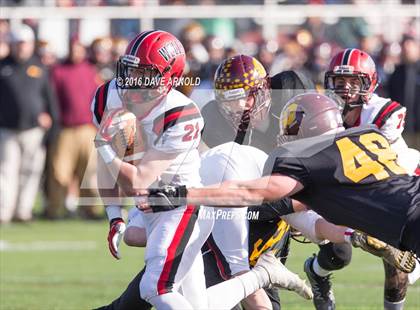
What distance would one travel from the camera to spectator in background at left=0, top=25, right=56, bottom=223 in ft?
43.8

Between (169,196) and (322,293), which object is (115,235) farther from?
(322,293)

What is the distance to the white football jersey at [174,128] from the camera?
5492 mm

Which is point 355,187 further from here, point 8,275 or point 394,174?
point 8,275

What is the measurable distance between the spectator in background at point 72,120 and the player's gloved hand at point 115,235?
311 inches

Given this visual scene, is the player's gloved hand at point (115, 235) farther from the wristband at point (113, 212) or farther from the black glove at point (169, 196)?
the black glove at point (169, 196)

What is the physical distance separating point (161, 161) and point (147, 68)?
1.84 ft

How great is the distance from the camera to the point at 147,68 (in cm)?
576

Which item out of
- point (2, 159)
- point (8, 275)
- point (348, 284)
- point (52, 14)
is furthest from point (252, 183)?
point (52, 14)

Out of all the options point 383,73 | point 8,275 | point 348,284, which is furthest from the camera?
point 383,73

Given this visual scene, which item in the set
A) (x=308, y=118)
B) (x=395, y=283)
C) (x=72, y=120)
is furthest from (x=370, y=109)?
(x=72, y=120)

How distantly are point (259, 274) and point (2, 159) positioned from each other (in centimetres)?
A: 821

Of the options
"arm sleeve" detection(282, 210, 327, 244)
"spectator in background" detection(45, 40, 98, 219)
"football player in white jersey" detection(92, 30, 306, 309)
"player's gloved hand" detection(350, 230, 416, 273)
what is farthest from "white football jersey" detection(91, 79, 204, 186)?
"spectator in background" detection(45, 40, 98, 219)

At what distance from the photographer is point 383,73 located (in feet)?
47.0

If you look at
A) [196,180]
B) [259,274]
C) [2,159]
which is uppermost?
[196,180]
